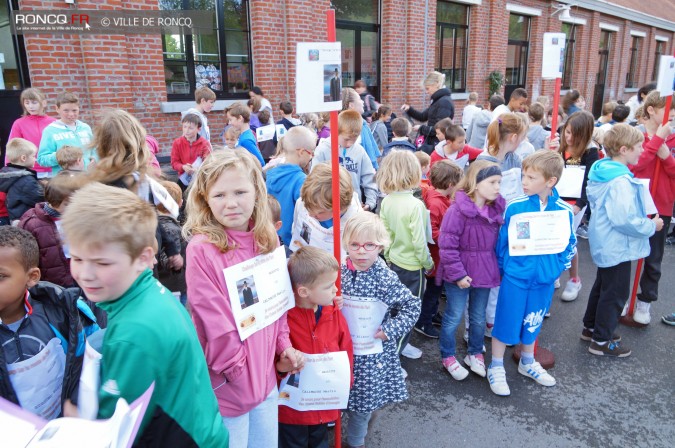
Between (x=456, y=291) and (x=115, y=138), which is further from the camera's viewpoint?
(x=456, y=291)

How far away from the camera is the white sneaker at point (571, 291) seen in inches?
178

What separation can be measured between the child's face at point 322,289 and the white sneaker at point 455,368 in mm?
1653

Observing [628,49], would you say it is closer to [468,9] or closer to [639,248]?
[468,9]

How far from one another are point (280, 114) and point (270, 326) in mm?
6721

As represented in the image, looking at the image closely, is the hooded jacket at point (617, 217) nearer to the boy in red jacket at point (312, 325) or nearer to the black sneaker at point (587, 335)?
the black sneaker at point (587, 335)

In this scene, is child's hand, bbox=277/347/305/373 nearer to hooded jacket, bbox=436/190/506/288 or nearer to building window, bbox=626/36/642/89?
A: hooded jacket, bbox=436/190/506/288

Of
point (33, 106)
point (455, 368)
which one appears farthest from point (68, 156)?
point (455, 368)

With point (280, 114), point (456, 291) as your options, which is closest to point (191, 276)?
point (456, 291)

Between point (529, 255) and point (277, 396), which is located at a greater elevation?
point (529, 255)

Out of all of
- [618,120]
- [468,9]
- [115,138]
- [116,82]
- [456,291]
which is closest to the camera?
[115,138]

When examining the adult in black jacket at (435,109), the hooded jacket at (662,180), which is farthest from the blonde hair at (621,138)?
the adult in black jacket at (435,109)

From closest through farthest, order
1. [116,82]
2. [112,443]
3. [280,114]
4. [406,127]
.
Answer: [112,443], [406,127], [116,82], [280,114]

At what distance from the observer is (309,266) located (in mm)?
2064

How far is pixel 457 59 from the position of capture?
12156mm
